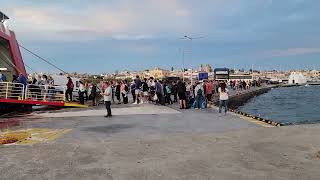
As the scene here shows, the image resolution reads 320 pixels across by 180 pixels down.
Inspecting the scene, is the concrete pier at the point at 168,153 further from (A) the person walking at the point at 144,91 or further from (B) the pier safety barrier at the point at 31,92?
(A) the person walking at the point at 144,91

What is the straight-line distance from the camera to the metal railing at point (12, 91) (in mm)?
24016

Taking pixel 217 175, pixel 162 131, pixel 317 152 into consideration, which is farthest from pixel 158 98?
pixel 217 175

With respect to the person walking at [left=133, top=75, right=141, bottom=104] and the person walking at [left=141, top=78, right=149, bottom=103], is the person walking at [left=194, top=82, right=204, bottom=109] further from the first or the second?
the person walking at [left=133, top=75, right=141, bottom=104]

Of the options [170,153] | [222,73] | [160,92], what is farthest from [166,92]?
[222,73]

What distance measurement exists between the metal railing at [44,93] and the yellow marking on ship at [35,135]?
939 centimetres

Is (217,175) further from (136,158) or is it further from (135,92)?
(135,92)

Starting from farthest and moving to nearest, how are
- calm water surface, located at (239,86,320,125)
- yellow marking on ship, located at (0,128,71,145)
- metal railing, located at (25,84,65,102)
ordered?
calm water surface, located at (239,86,320,125), metal railing, located at (25,84,65,102), yellow marking on ship, located at (0,128,71,145)

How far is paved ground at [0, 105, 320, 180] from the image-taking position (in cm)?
938

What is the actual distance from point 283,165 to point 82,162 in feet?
13.6

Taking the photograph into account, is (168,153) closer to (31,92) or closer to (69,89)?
(31,92)

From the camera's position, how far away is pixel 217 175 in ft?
30.1

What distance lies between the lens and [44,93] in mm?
25078

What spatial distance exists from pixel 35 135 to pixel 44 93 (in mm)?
10898

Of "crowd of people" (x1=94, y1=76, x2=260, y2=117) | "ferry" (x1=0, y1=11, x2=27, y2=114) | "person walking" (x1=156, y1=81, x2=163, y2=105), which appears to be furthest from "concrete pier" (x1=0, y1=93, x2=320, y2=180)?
"ferry" (x1=0, y1=11, x2=27, y2=114)
